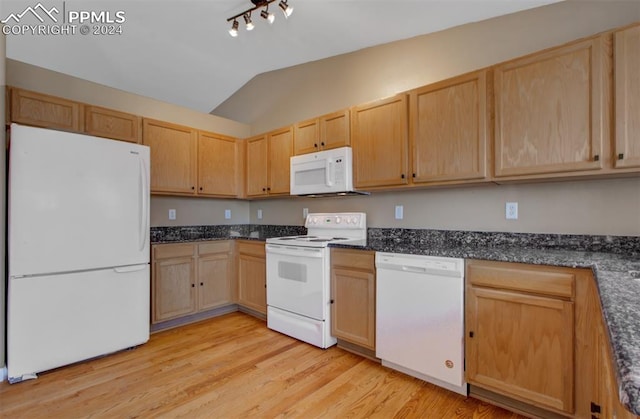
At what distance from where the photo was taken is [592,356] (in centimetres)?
142

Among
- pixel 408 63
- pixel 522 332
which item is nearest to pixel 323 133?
pixel 408 63

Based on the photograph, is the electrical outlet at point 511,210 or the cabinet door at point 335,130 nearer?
the electrical outlet at point 511,210

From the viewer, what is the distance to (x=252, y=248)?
324 centimetres

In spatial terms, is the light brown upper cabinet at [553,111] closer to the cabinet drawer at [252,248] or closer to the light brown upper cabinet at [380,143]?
the light brown upper cabinet at [380,143]

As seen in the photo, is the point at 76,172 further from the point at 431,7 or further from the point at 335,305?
the point at 431,7

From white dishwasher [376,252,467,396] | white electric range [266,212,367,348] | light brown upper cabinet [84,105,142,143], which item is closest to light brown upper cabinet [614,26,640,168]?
white dishwasher [376,252,467,396]

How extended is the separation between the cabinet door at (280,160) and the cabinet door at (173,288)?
1172 millimetres

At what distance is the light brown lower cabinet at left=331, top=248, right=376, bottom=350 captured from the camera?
2.27m

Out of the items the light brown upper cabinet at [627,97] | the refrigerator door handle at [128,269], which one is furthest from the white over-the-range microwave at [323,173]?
the light brown upper cabinet at [627,97]

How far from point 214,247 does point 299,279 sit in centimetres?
116

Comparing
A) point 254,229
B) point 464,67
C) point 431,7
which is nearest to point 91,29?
point 254,229

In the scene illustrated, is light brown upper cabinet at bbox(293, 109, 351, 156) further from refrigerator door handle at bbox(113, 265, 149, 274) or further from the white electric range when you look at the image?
refrigerator door handle at bbox(113, 265, 149, 274)

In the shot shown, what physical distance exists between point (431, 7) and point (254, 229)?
3.09 meters

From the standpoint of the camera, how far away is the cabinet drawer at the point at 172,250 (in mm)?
2873
